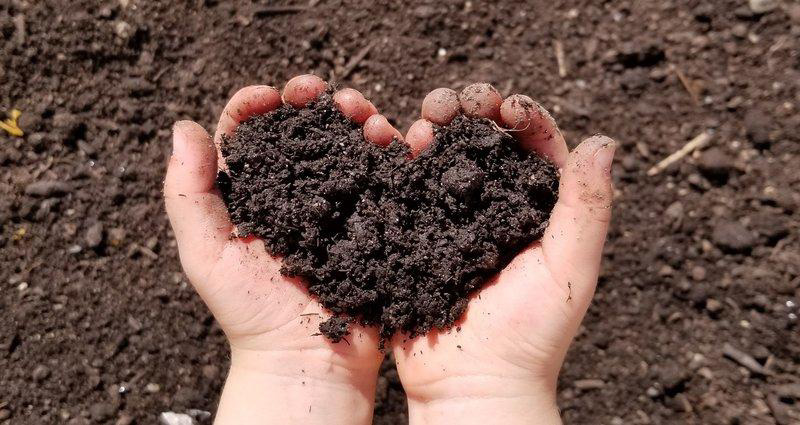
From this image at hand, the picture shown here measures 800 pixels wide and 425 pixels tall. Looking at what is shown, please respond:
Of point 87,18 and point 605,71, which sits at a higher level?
point 87,18

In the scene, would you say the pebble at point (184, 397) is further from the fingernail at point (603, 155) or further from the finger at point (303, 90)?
the fingernail at point (603, 155)

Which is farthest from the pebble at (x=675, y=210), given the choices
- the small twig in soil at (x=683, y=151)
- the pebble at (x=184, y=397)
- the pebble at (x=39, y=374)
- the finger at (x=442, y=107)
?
→ the pebble at (x=39, y=374)

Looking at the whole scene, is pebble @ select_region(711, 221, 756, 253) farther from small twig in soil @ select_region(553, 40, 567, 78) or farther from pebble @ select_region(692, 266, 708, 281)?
small twig in soil @ select_region(553, 40, 567, 78)

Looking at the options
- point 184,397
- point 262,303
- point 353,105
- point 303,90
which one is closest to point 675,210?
point 353,105

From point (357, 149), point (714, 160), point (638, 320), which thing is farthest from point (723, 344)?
point (357, 149)

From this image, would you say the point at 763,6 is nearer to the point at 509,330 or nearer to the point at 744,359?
the point at 744,359

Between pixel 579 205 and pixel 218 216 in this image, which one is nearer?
pixel 579 205

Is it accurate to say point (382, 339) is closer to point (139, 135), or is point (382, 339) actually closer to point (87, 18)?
point (139, 135)
